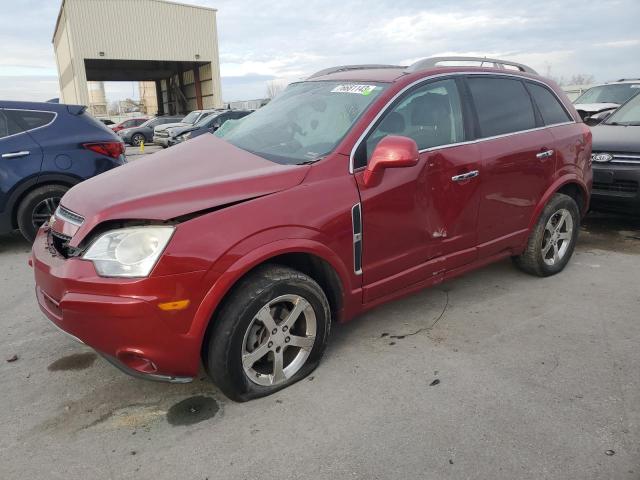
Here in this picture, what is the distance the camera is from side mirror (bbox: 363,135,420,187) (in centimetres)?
269

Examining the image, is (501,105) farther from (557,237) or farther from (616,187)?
(616,187)

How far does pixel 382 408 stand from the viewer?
2605 mm

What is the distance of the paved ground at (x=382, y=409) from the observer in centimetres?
223

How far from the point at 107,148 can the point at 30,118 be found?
32.2 inches

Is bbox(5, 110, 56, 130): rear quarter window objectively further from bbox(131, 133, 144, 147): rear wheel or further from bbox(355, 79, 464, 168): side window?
bbox(131, 133, 144, 147): rear wheel

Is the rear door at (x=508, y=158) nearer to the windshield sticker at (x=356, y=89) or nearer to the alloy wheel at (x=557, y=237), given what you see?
the alloy wheel at (x=557, y=237)

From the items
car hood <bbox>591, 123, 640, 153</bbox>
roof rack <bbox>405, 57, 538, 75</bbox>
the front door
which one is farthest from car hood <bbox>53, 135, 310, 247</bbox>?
car hood <bbox>591, 123, 640, 153</bbox>

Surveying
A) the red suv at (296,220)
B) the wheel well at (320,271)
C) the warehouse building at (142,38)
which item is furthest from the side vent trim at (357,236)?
the warehouse building at (142,38)

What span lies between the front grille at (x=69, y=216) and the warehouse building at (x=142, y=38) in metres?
31.1

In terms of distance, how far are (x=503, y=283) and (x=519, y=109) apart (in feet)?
4.72

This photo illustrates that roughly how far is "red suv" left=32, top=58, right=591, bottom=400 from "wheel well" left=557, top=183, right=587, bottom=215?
0.37 m

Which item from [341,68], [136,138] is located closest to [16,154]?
[341,68]

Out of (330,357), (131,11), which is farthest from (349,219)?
(131,11)

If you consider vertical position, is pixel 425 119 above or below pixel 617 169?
above
